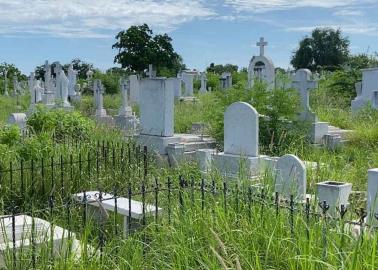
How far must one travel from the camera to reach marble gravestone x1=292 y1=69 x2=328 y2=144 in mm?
12523

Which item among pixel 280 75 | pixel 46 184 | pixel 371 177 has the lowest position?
pixel 46 184

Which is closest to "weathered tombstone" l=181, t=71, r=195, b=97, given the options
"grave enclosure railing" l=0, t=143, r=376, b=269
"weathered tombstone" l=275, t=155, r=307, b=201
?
"grave enclosure railing" l=0, t=143, r=376, b=269

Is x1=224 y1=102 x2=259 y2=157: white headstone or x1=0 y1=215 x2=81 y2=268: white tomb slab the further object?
x1=224 y1=102 x2=259 y2=157: white headstone

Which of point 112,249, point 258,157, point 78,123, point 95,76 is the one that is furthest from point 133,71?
point 112,249

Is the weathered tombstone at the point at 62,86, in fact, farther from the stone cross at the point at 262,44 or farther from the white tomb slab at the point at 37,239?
the white tomb slab at the point at 37,239

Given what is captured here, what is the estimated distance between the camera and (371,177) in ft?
18.4

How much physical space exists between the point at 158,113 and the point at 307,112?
3.84 meters

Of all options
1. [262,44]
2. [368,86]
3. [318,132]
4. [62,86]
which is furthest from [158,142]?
[62,86]

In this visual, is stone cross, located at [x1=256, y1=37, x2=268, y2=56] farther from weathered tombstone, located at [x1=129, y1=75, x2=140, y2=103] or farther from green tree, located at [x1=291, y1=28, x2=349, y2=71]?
green tree, located at [x1=291, y1=28, x2=349, y2=71]

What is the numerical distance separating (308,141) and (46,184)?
20.4ft

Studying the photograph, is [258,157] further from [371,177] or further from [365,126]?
[365,126]

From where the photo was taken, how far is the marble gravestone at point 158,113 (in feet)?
35.5

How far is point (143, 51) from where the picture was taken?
54.2m

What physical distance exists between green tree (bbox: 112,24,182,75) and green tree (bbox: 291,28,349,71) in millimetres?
12533
